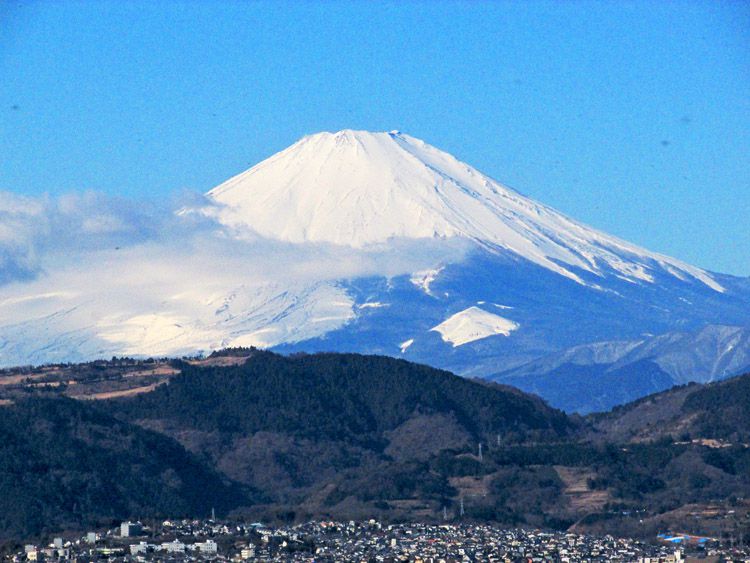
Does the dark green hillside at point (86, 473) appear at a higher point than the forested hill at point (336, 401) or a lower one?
lower

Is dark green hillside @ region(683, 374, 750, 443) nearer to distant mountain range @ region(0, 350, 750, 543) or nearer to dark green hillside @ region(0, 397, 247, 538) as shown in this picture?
distant mountain range @ region(0, 350, 750, 543)

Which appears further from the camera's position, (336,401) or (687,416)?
(336,401)

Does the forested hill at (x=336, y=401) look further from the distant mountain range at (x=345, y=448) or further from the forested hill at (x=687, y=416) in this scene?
the forested hill at (x=687, y=416)

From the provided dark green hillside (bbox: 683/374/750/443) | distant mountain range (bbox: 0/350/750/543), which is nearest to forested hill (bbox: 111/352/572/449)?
distant mountain range (bbox: 0/350/750/543)

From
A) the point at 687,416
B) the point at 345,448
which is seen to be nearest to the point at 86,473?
the point at 345,448

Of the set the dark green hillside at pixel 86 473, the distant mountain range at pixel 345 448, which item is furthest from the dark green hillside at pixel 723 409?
the dark green hillside at pixel 86 473

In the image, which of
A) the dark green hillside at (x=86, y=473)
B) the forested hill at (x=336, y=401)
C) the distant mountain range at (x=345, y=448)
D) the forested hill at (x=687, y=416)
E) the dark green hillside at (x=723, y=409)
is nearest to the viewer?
the dark green hillside at (x=86, y=473)

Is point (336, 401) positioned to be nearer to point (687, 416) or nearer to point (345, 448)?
point (345, 448)
